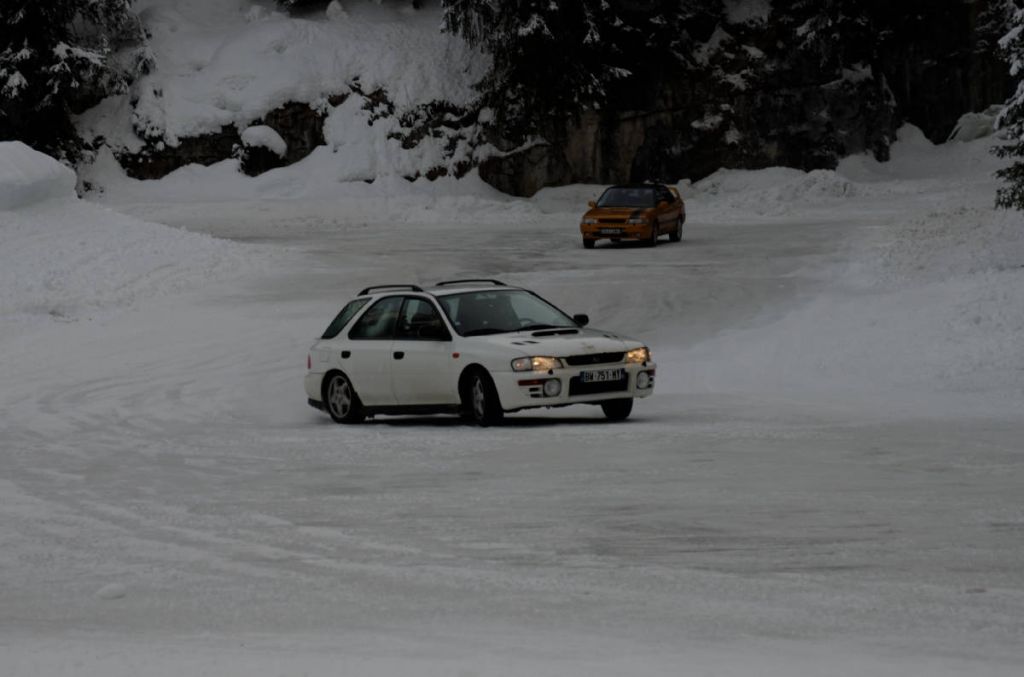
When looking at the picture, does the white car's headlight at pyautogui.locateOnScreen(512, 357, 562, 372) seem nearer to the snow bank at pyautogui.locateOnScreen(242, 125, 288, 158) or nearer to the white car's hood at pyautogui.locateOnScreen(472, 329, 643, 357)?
the white car's hood at pyautogui.locateOnScreen(472, 329, 643, 357)

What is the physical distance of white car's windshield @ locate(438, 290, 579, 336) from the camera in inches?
650

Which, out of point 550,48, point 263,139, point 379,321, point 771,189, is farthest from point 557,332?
point 263,139

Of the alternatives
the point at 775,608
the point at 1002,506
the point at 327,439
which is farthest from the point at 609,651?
the point at 327,439

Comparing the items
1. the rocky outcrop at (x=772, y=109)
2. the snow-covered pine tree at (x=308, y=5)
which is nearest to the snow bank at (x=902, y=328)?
the rocky outcrop at (x=772, y=109)

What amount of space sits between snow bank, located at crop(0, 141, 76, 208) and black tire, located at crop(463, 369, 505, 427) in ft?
69.5

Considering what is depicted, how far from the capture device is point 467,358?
15961 mm

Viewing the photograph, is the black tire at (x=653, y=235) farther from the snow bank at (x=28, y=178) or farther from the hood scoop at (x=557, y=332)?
the hood scoop at (x=557, y=332)

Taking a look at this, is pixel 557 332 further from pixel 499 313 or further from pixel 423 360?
pixel 423 360

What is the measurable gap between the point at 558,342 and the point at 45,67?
41.0 metres

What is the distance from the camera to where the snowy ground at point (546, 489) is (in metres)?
7.13

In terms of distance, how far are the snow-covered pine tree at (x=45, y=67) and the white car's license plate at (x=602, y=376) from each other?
132 feet

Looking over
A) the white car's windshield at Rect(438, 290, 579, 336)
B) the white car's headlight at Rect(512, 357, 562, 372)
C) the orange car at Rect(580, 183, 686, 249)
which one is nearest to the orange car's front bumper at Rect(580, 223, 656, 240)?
the orange car at Rect(580, 183, 686, 249)

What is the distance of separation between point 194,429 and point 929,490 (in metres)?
8.47

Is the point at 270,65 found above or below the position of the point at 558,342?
above
